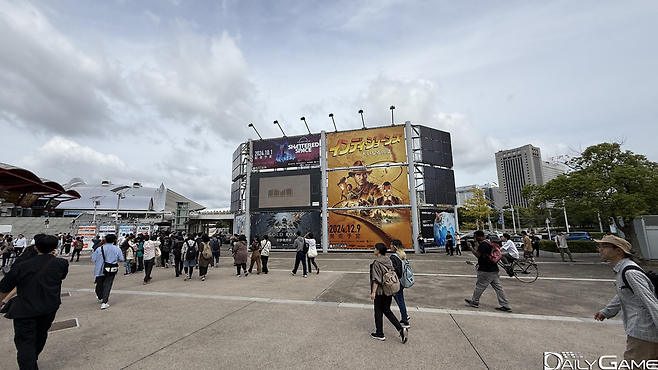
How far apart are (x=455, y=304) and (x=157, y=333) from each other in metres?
6.65

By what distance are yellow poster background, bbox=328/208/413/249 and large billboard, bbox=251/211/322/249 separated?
173 centimetres

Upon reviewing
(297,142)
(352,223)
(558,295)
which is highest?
(297,142)

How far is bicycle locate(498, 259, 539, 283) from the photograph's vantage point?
10222 mm

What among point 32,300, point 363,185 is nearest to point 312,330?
point 32,300

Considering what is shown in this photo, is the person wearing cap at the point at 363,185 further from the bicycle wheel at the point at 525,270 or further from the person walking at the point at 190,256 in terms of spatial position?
the person walking at the point at 190,256

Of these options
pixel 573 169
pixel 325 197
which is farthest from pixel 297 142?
pixel 573 169

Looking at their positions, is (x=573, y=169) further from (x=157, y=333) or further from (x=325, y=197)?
(x=157, y=333)

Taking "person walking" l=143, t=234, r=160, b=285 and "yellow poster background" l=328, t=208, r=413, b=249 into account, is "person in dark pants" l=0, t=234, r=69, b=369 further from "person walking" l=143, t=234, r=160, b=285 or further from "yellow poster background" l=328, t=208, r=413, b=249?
"yellow poster background" l=328, t=208, r=413, b=249

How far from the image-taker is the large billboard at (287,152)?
26.7m

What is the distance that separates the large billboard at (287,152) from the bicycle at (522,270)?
1855 cm

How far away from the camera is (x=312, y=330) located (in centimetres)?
513

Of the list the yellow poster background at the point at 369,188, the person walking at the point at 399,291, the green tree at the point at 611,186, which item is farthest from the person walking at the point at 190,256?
the green tree at the point at 611,186

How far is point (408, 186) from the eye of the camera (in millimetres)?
23453

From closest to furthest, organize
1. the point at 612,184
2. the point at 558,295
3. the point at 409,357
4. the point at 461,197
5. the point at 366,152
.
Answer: the point at 409,357 < the point at 558,295 < the point at 612,184 < the point at 366,152 < the point at 461,197
